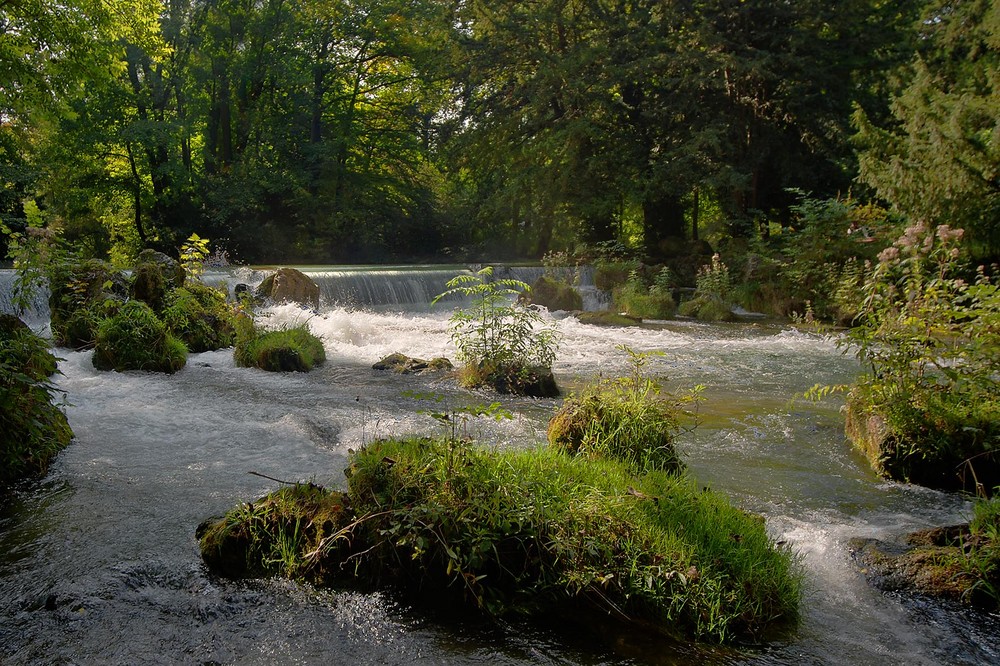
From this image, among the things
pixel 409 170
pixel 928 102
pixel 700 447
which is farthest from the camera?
pixel 409 170

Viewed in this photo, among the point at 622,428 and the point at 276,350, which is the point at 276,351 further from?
the point at 622,428

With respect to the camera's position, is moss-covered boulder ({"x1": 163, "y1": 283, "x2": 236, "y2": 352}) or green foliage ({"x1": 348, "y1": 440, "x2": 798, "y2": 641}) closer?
green foliage ({"x1": 348, "y1": 440, "x2": 798, "y2": 641})

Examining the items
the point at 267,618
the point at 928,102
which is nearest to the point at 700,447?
the point at 267,618

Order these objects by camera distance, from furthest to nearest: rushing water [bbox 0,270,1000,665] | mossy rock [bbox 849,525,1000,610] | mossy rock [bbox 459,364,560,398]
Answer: mossy rock [bbox 459,364,560,398], mossy rock [bbox 849,525,1000,610], rushing water [bbox 0,270,1000,665]

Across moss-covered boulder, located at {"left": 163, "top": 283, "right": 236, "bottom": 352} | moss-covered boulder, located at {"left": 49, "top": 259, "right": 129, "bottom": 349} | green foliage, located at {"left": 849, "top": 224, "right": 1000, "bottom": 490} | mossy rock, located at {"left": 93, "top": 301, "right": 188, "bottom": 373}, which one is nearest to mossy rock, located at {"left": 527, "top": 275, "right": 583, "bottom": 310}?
moss-covered boulder, located at {"left": 163, "top": 283, "right": 236, "bottom": 352}

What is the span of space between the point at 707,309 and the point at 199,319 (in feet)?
38.4

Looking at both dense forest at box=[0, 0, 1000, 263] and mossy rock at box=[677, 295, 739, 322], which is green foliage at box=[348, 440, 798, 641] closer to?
dense forest at box=[0, 0, 1000, 263]

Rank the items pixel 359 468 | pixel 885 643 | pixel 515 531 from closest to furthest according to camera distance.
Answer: pixel 885 643 < pixel 515 531 < pixel 359 468

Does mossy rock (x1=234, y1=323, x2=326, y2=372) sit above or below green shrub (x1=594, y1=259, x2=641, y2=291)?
below

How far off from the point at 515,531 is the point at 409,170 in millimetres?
28409

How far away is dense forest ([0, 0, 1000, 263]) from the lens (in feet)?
57.8

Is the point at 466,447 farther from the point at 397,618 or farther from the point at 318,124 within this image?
the point at 318,124

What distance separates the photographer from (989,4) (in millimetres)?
12852

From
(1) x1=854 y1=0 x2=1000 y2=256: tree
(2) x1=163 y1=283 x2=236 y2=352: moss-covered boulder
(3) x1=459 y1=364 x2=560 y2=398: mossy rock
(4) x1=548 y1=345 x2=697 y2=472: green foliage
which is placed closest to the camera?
(4) x1=548 y1=345 x2=697 y2=472: green foliage
